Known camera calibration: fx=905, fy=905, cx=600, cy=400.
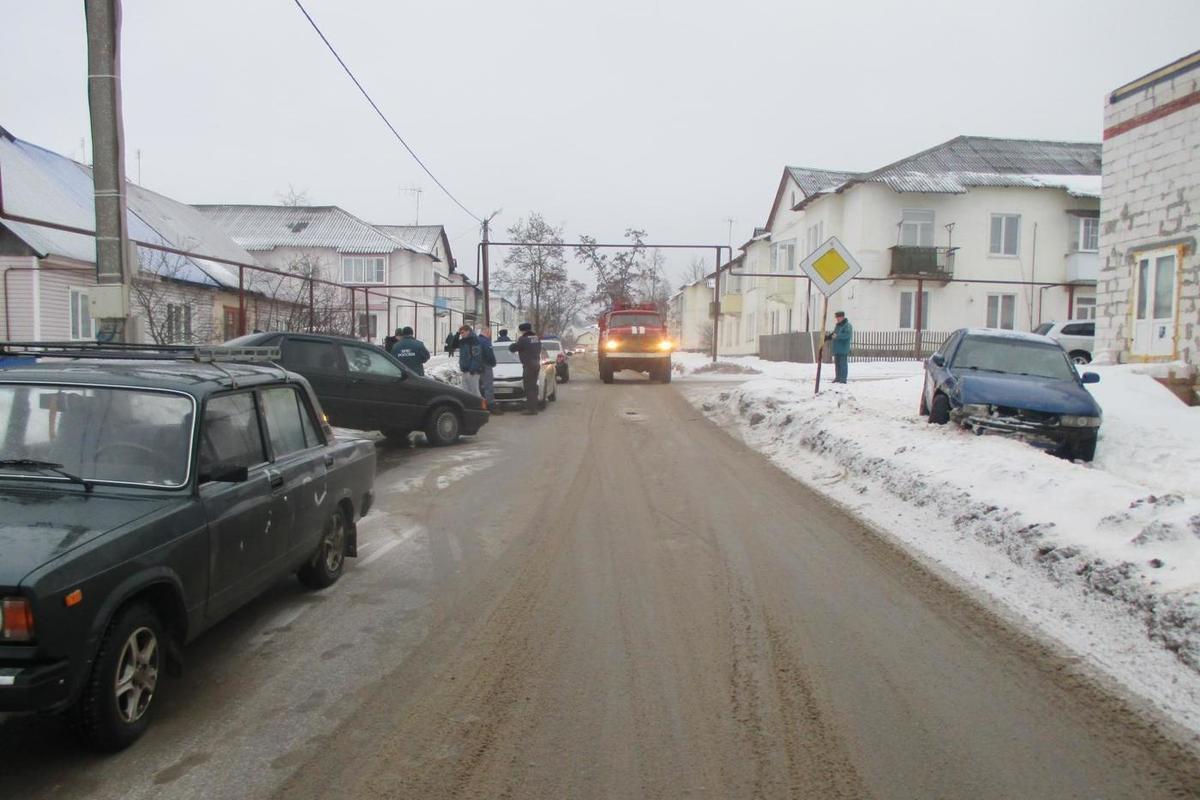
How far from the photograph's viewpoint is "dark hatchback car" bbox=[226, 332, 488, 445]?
12680 millimetres

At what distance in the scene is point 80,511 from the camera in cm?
390

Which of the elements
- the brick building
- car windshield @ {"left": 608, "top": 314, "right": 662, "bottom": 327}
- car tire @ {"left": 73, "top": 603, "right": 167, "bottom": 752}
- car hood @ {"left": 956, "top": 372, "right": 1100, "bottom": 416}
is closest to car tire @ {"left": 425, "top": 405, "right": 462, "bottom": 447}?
car hood @ {"left": 956, "top": 372, "right": 1100, "bottom": 416}

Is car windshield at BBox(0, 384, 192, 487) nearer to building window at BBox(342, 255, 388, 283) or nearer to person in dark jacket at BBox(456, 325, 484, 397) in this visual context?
person in dark jacket at BBox(456, 325, 484, 397)

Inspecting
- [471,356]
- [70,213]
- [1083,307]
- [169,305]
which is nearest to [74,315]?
[70,213]

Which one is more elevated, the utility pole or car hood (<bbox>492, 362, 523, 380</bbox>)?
the utility pole

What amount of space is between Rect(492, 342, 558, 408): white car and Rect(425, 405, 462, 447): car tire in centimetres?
480

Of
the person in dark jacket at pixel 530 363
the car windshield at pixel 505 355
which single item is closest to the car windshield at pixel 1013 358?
the person in dark jacket at pixel 530 363

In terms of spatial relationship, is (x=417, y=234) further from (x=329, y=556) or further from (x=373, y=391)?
(x=329, y=556)

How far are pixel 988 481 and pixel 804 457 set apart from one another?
408 cm

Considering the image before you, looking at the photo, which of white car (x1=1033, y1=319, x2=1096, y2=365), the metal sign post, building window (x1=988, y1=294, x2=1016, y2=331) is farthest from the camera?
building window (x1=988, y1=294, x2=1016, y2=331)

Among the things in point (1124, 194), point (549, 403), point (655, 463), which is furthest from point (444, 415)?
point (1124, 194)

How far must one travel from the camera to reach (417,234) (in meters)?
59.4

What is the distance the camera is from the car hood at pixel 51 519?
3430 millimetres

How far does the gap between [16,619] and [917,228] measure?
125 ft
